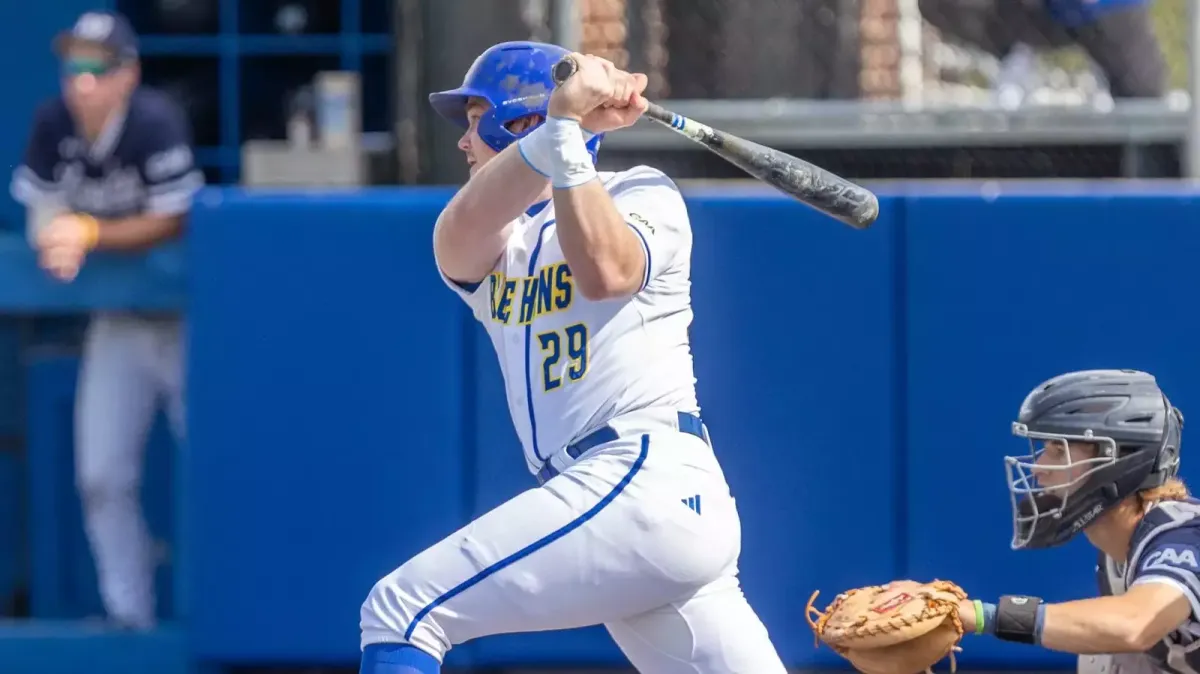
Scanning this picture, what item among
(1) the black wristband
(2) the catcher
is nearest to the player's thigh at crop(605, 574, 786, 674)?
(2) the catcher

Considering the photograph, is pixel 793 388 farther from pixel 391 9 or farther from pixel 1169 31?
pixel 1169 31

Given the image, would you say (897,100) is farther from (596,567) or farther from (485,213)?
(596,567)

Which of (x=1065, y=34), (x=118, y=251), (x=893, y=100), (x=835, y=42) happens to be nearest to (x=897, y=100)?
(x=893, y=100)

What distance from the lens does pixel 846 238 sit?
5152 millimetres

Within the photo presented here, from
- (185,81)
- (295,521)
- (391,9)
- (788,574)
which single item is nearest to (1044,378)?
(788,574)

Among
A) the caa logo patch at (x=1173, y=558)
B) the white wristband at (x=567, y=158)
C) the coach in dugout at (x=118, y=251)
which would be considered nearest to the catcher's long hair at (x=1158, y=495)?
the caa logo patch at (x=1173, y=558)

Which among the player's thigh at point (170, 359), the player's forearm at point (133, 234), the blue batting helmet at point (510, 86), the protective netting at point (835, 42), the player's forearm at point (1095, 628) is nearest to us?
the player's forearm at point (1095, 628)

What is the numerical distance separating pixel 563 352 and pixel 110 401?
2.57 m

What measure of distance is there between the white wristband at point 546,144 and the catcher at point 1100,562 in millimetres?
911

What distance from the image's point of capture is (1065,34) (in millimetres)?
6918

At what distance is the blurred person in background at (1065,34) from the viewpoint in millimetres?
6801

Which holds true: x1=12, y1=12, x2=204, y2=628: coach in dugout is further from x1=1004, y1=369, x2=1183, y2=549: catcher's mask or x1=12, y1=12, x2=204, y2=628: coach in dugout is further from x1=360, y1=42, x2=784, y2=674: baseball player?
x1=1004, y1=369, x2=1183, y2=549: catcher's mask

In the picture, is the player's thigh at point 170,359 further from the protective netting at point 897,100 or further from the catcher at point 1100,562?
the catcher at point 1100,562

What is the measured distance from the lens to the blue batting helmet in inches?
138
